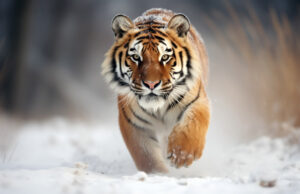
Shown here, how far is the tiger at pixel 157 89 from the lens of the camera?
10.0 feet

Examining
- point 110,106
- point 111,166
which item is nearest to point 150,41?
point 111,166

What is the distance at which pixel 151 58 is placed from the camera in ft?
10.0

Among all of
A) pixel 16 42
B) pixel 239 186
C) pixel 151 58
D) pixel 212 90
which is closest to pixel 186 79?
pixel 151 58

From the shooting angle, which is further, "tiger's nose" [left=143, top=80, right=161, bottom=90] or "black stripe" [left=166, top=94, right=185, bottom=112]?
"black stripe" [left=166, top=94, right=185, bottom=112]

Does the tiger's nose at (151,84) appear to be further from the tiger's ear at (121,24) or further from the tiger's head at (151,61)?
the tiger's ear at (121,24)

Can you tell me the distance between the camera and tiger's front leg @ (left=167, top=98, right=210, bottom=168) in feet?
10.0

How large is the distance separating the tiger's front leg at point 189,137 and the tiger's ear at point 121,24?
942 mm

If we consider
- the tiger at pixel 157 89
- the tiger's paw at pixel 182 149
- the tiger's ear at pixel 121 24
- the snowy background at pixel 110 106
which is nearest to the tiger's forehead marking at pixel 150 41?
the tiger at pixel 157 89

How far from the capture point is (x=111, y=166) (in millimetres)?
4234

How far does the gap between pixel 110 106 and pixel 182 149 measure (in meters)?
7.36

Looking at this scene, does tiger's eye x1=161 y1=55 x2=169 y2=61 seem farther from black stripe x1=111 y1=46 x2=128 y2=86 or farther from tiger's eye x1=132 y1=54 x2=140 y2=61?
black stripe x1=111 y1=46 x2=128 y2=86

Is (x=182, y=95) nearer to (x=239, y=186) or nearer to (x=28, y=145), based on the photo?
(x=239, y=186)

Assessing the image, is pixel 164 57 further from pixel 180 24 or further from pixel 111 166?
Answer: pixel 111 166

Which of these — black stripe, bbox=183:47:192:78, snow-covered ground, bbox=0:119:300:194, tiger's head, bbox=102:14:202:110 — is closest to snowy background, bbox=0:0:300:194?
snow-covered ground, bbox=0:119:300:194
